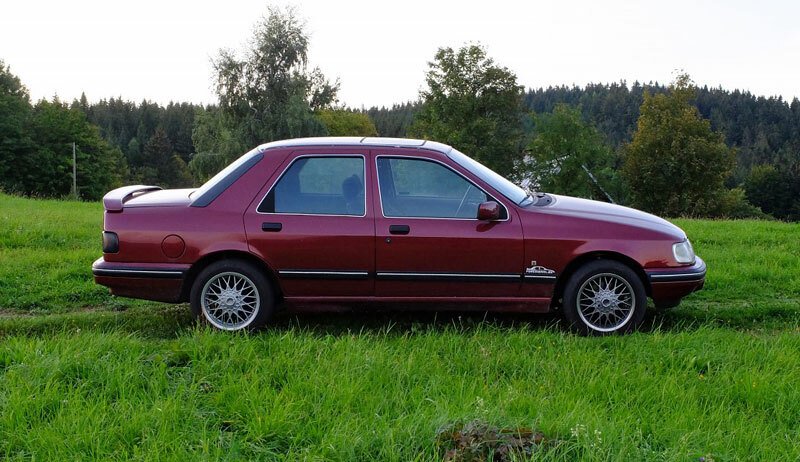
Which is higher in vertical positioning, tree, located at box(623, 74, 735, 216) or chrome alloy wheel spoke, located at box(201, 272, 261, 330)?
tree, located at box(623, 74, 735, 216)

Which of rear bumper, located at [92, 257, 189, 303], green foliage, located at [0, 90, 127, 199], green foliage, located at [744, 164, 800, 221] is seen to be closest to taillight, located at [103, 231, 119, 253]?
rear bumper, located at [92, 257, 189, 303]

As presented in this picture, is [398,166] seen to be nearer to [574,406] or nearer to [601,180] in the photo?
[574,406]

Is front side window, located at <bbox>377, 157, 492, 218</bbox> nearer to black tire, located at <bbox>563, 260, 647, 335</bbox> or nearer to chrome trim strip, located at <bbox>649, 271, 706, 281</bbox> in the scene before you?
black tire, located at <bbox>563, 260, 647, 335</bbox>

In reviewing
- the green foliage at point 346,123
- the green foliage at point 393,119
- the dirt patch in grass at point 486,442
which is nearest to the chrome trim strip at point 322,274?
the dirt patch in grass at point 486,442

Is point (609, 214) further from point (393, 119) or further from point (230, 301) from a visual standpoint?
point (393, 119)

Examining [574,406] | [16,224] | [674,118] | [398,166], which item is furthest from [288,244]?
[674,118]

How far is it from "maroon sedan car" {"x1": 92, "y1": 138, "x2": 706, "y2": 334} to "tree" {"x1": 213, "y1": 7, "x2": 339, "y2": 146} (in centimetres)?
3395

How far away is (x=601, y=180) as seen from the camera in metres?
43.6

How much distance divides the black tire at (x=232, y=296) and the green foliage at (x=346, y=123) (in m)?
61.5

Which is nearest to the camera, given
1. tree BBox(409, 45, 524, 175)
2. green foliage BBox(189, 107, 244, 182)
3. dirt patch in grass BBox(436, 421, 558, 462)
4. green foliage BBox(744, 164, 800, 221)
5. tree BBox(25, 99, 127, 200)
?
dirt patch in grass BBox(436, 421, 558, 462)

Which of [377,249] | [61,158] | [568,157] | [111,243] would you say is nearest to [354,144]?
[377,249]

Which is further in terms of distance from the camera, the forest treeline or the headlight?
the forest treeline

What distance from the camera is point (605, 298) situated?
17.9 feet

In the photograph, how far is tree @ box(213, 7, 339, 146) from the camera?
128 feet
